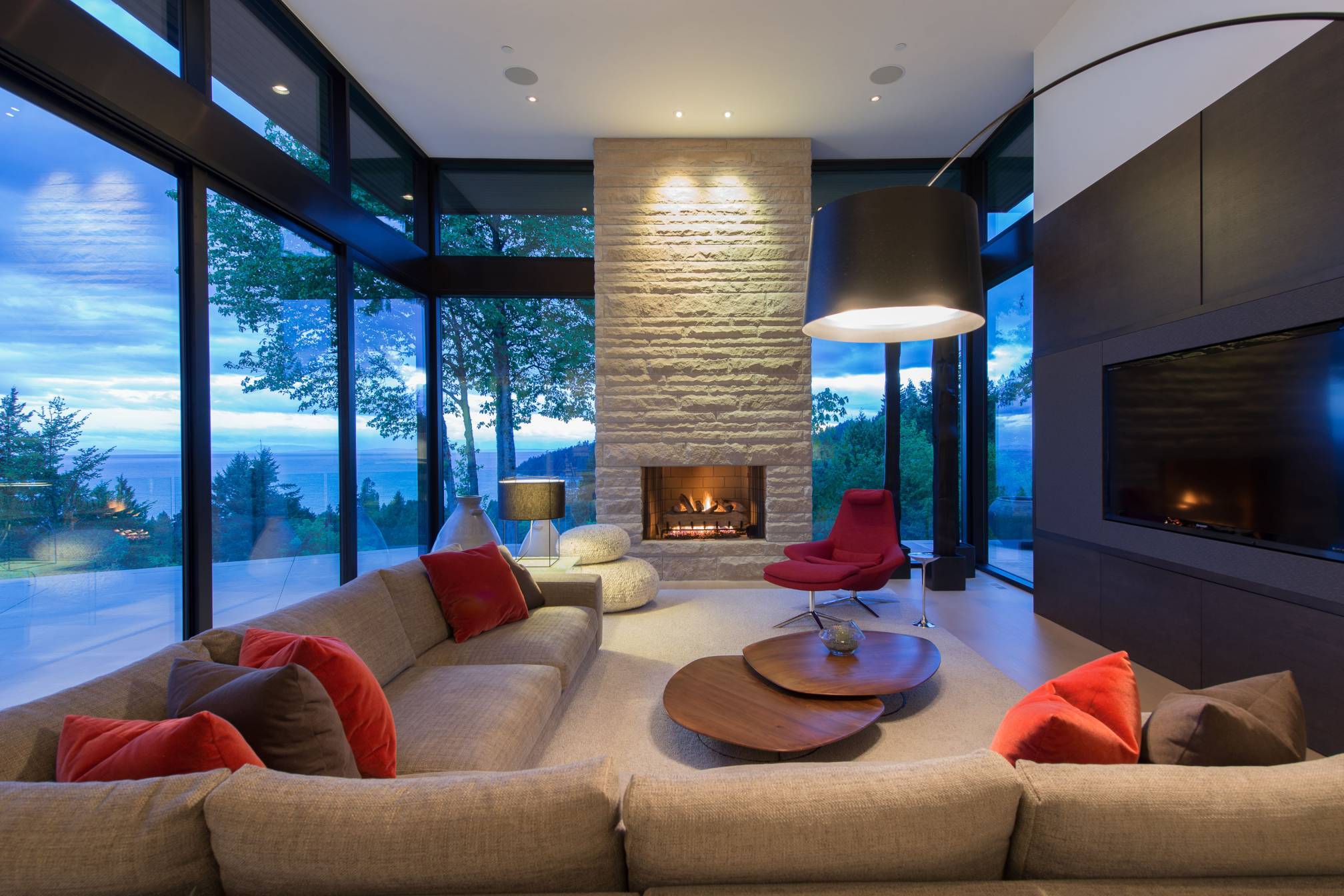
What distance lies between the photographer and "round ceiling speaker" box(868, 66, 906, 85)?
4.20 m

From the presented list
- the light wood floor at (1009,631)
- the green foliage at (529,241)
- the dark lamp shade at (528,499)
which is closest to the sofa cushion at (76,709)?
the dark lamp shade at (528,499)

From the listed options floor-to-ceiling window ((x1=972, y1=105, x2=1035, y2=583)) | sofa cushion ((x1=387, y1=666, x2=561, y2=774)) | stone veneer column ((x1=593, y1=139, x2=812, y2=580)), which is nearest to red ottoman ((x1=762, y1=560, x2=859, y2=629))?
stone veneer column ((x1=593, y1=139, x2=812, y2=580))

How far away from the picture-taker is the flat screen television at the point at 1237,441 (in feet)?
7.44

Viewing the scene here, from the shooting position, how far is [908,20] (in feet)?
12.1

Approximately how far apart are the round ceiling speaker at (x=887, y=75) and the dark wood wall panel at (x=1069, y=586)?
3.39 meters

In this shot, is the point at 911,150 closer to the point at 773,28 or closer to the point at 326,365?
the point at 773,28

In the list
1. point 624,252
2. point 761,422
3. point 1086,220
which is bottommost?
point 761,422

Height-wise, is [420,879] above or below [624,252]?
below

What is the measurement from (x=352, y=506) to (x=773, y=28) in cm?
415

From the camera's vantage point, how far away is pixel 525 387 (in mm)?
5656

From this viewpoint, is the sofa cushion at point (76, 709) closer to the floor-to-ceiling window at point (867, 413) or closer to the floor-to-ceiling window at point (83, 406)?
the floor-to-ceiling window at point (83, 406)

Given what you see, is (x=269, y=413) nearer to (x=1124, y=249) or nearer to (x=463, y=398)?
(x=463, y=398)

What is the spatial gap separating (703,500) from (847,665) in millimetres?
3089

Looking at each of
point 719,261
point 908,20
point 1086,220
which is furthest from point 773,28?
point 1086,220
